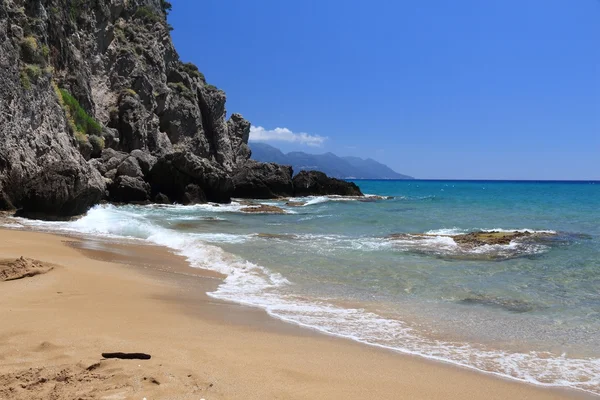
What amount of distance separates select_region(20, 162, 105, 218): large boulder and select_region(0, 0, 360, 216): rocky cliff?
38 mm

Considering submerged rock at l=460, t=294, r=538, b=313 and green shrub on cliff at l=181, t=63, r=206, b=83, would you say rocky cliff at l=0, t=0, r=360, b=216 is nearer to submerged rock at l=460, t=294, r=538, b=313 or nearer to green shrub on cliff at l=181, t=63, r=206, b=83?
green shrub on cliff at l=181, t=63, r=206, b=83

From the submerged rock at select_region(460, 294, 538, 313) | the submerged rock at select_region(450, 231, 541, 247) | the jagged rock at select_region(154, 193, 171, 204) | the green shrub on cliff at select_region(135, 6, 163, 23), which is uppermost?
the green shrub on cliff at select_region(135, 6, 163, 23)

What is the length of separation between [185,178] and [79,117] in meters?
8.42

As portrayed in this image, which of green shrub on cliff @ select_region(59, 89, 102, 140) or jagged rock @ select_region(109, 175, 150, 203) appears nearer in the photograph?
green shrub on cliff @ select_region(59, 89, 102, 140)

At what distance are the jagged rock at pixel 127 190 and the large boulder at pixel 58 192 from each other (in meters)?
12.0

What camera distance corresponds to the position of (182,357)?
419 cm

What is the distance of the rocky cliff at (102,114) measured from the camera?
1805cm

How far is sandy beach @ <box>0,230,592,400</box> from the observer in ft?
11.7

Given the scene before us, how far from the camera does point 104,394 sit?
11.0 feet

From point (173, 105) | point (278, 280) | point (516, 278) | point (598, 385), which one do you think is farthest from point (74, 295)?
point (173, 105)

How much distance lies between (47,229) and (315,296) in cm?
1081

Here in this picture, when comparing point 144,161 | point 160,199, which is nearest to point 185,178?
point 160,199

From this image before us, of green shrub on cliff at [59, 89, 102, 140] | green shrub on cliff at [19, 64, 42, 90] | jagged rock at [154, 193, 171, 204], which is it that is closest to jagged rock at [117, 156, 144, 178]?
jagged rock at [154, 193, 171, 204]

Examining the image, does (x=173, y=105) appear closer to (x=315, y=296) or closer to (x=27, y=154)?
(x=27, y=154)
